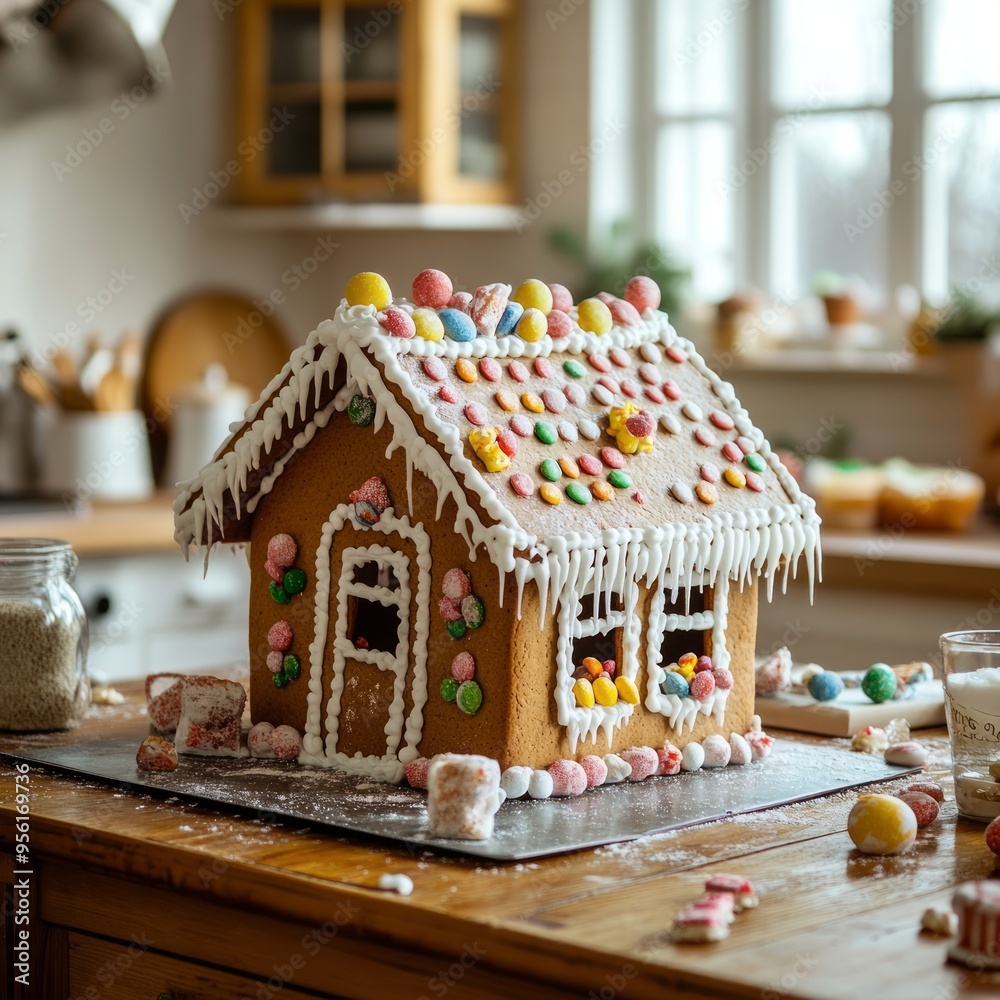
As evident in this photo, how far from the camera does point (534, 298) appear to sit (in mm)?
1494

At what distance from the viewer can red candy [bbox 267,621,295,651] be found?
1.48 metres

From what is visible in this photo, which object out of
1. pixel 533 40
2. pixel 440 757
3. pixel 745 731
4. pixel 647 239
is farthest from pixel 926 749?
pixel 533 40

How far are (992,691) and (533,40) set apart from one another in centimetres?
283

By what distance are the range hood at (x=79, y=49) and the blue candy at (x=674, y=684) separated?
2117 mm

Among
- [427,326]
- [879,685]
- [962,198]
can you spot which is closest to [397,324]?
[427,326]

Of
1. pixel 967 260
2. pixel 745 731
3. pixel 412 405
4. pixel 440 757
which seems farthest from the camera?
pixel 967 260

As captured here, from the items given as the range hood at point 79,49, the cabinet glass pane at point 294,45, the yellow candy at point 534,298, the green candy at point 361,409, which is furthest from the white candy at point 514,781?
the cabinet glass pane at point 294,45

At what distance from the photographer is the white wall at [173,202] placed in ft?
11.8

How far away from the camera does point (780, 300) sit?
3689 mm

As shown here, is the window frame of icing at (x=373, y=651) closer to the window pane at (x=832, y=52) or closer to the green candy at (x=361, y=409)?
the green candy at (x=361, y=409)

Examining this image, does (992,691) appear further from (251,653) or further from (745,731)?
(251,653)

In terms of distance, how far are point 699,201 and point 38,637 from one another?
2.55 meters

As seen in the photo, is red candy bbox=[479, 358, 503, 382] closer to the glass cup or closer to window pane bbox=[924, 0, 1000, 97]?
the glass cup

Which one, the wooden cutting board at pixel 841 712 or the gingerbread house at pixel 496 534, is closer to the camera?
the gingerbread house at pixel 496 534
